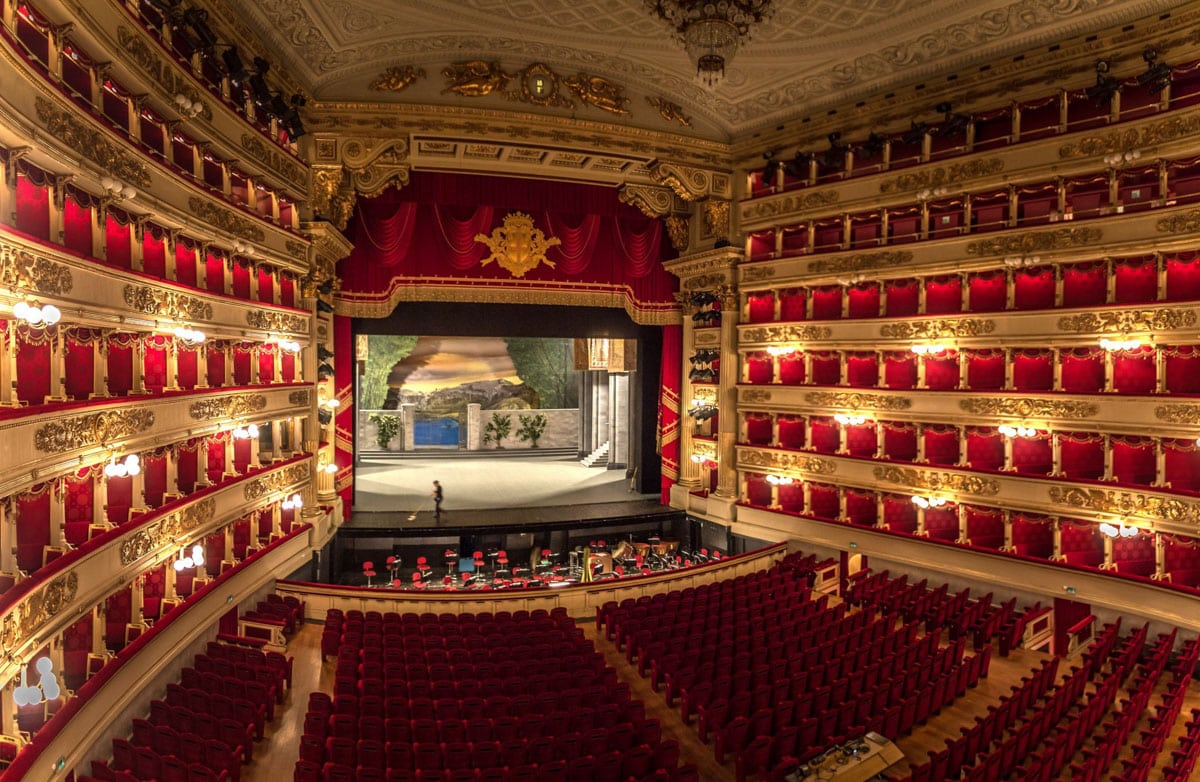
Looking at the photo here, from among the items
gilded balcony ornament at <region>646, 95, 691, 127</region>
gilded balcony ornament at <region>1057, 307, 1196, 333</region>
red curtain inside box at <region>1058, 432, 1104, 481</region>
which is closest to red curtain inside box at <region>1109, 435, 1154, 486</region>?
red curtain inside box at <region>1058, 432, 1104, 481</region>

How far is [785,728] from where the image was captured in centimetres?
776

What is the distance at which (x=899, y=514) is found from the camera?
15859 mm

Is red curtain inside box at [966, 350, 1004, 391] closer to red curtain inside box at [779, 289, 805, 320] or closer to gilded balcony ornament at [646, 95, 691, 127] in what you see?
red curtain inside box at [779, 289, 805, 320]

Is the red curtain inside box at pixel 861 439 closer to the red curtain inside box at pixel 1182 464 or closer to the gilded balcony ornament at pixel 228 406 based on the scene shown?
the red curtain inside box at pixel 1182 464

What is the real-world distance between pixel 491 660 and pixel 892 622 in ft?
21.2

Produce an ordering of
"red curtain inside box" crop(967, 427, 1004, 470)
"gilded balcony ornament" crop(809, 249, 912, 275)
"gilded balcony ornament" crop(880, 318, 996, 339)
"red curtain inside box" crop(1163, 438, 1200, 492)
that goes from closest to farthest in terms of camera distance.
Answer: "red curtain inside box" crop(1163, 438, 1200, 492) < "gilded balcony ornament" crop(880, 318, 996, 339) < "red curtain inside box" crop(967, 427, 1004, 470) < "gilded balcony ornament" crop(809, 249, 912, 275)

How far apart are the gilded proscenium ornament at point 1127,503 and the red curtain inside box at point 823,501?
4.71 meters

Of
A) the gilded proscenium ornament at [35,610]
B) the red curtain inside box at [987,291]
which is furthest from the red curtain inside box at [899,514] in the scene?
the gilded proscenium ornament at [35,610]

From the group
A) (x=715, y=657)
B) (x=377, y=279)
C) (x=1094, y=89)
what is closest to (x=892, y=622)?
(x=715, y=657)

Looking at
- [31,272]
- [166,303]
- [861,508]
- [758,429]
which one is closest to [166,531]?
[166,303]

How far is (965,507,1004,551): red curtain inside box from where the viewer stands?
14422mm

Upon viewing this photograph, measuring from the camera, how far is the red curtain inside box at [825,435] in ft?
55.8

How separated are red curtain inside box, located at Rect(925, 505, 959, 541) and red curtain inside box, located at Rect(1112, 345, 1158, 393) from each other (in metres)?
3.85

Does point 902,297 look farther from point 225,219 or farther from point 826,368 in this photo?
point 225,219
